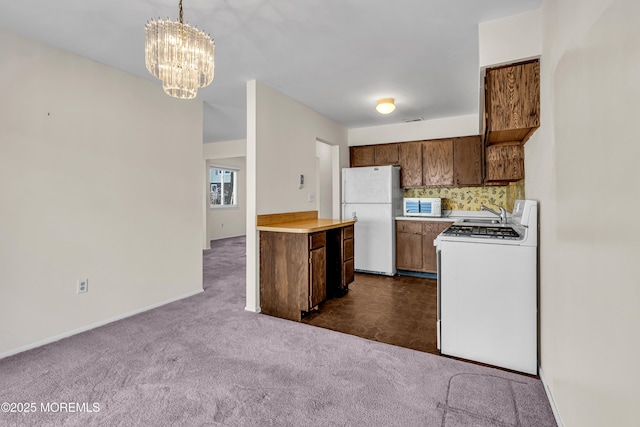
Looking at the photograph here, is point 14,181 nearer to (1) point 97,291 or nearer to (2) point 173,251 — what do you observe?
(1) point 97,291

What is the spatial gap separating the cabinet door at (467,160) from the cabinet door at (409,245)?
0.92 m

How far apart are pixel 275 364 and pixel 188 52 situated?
6.84 feet

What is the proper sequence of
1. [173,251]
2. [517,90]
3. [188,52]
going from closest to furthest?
[188,52]
[517,90]
[173,251]

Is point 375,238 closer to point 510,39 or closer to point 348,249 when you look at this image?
point 348,249

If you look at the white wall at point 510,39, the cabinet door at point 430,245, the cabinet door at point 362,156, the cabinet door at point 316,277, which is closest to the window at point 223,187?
the cabinet door at point 362,156

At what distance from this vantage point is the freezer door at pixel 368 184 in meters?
4.72

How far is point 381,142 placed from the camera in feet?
17.2

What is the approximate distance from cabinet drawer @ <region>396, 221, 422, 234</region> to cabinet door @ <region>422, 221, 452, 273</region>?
10 centimetres

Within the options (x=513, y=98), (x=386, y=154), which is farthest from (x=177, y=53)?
(x=386, y=154)

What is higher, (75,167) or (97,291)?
(75,167)

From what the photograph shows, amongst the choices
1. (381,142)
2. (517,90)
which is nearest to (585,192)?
(517,90)

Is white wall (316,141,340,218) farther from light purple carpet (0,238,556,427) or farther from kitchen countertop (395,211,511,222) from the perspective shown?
light purple carpet (0,238,556,427)

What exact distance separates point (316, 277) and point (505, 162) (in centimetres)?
222

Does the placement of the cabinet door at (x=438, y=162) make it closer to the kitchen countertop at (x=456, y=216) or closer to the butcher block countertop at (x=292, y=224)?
the kitchen countertop at (x=456, y=216)
